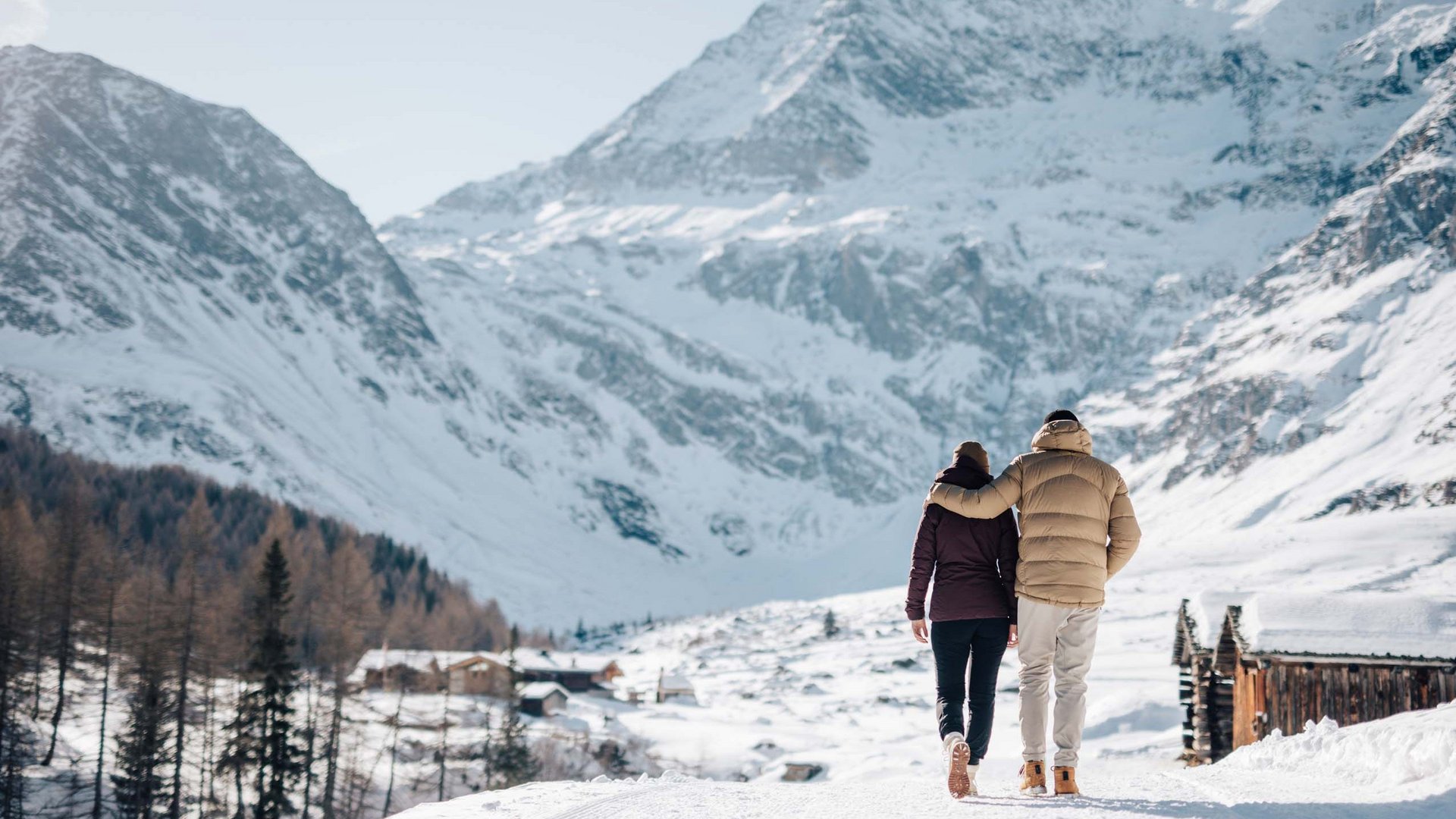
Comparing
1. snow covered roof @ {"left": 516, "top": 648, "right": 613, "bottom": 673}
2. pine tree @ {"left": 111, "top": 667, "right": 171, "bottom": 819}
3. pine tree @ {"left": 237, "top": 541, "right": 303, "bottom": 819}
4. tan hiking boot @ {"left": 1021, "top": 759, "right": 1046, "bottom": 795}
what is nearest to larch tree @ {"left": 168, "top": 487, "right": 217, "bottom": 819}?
pine tree @ {"left": 111, "top": 667, "right": 171, "bottom": 819}

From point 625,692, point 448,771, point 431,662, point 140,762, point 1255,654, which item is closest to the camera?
point 1255,654

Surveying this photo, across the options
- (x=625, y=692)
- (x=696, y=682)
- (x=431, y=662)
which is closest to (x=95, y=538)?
(x=431, y=662)

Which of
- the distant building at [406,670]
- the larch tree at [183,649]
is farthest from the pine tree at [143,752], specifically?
the distant building at [406,670]

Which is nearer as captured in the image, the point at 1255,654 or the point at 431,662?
the point at 1255,654

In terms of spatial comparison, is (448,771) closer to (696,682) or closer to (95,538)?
(95,538)

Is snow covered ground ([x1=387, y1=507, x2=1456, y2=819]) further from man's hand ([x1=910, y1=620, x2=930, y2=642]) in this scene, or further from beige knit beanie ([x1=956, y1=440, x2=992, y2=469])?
beige knit beanie ([x1=956, y1=440, x2=992, y2=469])

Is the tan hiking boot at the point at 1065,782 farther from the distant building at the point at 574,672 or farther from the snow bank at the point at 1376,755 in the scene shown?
the distant building at the point at 574,672

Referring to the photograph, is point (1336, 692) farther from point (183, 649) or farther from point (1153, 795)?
point (183, 649)

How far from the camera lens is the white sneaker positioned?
32.9 ft

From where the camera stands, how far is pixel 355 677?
70750 millimetres

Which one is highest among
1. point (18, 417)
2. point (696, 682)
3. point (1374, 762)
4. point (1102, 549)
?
point (18, 417)

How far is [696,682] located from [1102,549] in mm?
117627

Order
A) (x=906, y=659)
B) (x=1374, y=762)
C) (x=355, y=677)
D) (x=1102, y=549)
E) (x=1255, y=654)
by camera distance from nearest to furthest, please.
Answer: (x=1102, y=549)
(x=1374, y=762)
(x=1255, y=654)
(x=355, y=677)
(x=906, y=659)

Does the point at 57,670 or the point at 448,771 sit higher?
the point at 57,670
